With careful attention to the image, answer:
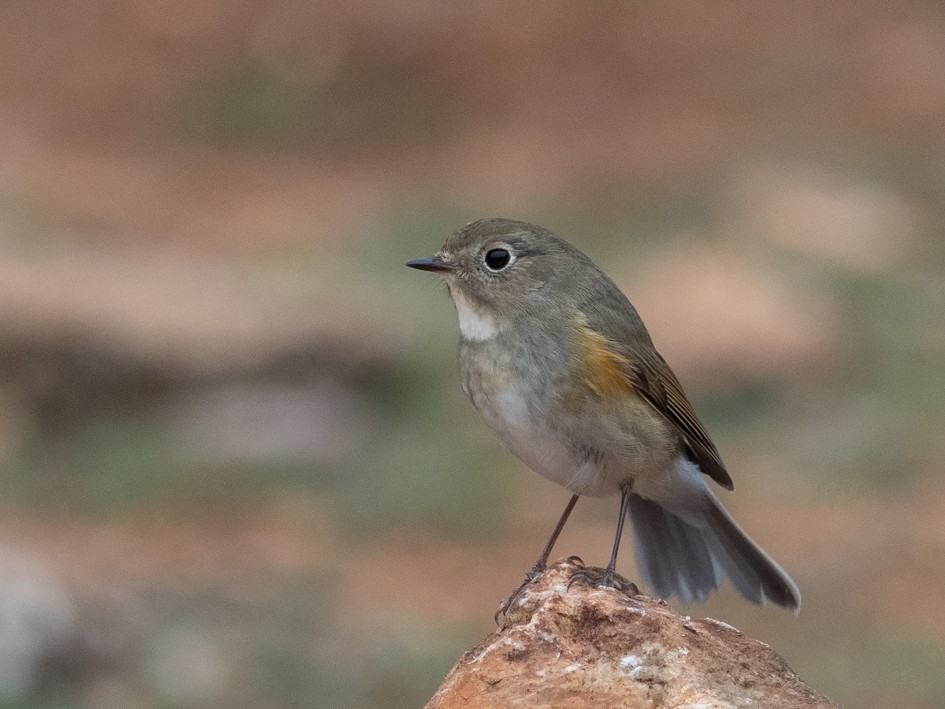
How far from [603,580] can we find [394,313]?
10404mm

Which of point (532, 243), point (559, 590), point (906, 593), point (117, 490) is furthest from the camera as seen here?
point (117, 490)

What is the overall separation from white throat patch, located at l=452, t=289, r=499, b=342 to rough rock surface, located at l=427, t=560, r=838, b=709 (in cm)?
150

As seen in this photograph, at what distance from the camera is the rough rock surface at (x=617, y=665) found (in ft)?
15.1

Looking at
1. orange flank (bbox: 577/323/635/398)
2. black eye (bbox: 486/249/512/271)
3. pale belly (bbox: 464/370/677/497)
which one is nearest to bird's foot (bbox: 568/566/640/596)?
pale belly (bbox: 464/370/677/497)

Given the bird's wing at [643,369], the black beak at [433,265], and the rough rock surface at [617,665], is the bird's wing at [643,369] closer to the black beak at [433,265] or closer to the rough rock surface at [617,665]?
the black beak at [433,265]

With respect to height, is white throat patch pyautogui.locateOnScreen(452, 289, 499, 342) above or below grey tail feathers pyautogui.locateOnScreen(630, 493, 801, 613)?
above

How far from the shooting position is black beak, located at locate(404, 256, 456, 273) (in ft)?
20.9

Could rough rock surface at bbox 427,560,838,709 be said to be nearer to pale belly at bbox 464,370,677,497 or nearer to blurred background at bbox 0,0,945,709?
pale belly at bbox 464,370,677,497

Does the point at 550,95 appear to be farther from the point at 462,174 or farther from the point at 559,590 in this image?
the point at 559,590

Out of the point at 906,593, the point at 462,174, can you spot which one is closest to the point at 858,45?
the point at 462,174

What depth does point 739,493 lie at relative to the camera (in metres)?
13.5

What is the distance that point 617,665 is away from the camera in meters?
4.71

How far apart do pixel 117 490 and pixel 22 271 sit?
151 inches

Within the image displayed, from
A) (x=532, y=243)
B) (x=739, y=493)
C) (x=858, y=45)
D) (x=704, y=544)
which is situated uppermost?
(x=858, y=45)
